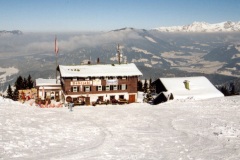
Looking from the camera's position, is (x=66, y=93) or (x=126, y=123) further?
(x=66, y=93)

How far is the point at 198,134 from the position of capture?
2475 cm

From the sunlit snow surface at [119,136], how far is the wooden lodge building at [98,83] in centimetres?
2948

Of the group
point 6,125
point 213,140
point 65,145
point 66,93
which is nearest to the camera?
point 65,145

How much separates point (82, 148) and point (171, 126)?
10735 mm

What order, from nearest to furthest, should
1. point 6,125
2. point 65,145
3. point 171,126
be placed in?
point 65,145 → point 6,125 → point 171,126

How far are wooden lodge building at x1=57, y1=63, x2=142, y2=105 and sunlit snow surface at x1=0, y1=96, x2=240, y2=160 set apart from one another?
29.5 m

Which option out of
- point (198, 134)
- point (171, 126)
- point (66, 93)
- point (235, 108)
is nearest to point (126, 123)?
A: point (171, 126)

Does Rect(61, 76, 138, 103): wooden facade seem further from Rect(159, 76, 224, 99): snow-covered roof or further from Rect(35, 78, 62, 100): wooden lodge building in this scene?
Rect(159, 76, 224, 99): snow-covered roof

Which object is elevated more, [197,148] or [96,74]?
[96,74]

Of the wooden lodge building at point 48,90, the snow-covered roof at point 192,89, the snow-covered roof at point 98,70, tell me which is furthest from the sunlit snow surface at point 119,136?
the wooden lodge building at point 48,90

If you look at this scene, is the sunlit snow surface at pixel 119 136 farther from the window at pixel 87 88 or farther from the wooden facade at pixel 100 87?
the window at pixel 87 88

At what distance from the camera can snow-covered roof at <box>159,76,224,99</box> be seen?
6062cm

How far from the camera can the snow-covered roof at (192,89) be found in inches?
2387

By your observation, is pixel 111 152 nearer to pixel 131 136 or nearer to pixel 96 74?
pixel 131 136
